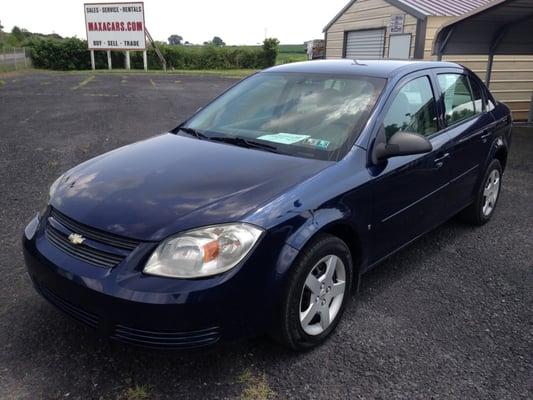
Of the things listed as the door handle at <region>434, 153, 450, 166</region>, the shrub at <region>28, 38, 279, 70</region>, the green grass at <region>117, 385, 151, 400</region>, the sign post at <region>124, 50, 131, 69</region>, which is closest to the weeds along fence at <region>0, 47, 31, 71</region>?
the shrub at <region>28, 38, 279, 70</region>

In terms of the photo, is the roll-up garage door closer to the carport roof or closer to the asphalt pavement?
the carport roof

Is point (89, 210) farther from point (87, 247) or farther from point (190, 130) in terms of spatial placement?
point (190, 130)

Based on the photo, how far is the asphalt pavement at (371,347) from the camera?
8.31 feet

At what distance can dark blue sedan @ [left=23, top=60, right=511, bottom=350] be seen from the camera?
2312mm

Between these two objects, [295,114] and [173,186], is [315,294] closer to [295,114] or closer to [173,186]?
[173,186]

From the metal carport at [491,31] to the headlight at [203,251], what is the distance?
22.9ft

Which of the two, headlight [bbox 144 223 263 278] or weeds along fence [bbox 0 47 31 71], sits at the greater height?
weeds along fence [bbox 0 47 31 71]

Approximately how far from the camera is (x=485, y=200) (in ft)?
16.3

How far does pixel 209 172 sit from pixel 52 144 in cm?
611

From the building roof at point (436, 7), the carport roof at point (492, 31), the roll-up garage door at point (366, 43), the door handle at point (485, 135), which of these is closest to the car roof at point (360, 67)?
the door handle at point (485, 135)

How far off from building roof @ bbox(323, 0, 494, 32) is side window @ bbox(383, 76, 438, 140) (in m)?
9.26

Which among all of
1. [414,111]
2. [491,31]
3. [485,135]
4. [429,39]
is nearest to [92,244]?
[414,111]

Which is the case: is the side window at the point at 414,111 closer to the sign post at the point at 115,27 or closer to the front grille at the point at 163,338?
the front grille at the point at 163,338

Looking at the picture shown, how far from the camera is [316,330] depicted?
2.85 m
